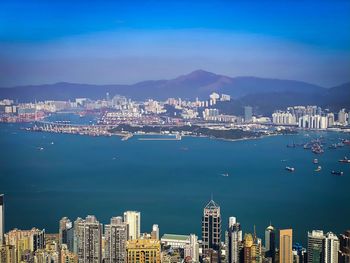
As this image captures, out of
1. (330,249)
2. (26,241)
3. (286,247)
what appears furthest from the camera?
(26,241)

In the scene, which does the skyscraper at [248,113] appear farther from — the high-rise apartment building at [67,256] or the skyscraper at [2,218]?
the skyscraper at [2,218]

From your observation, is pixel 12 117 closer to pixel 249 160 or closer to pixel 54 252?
pixel 54 252

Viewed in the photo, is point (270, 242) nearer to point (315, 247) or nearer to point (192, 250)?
point (315, 247)

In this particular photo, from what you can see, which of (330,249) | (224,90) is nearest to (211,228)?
(330,249)

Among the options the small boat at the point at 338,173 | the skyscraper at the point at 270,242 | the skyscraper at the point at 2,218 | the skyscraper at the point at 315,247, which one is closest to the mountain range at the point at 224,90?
the small boat at the point at 338,173

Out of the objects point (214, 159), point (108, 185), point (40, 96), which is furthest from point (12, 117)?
point (214, 159)
